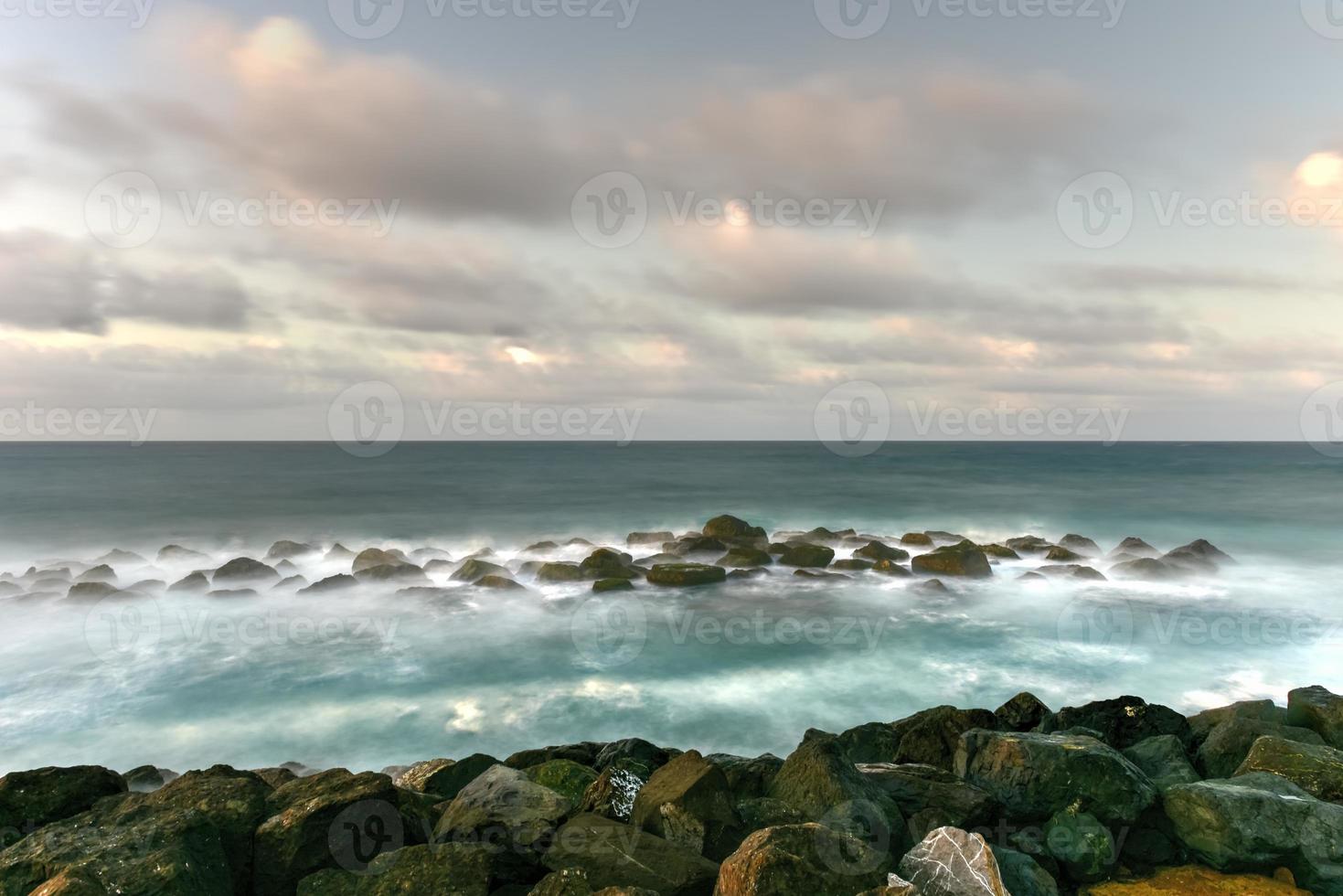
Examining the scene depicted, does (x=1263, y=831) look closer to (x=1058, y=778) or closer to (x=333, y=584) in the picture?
(x=1058, y=778)

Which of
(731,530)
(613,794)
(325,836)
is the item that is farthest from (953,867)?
(731,530)

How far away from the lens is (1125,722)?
7.80m

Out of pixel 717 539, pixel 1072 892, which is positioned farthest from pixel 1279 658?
pixel 717 539

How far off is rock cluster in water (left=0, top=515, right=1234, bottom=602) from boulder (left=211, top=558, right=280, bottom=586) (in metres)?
0.03

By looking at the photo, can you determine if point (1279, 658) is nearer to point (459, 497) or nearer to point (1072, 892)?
point (1072, 892)

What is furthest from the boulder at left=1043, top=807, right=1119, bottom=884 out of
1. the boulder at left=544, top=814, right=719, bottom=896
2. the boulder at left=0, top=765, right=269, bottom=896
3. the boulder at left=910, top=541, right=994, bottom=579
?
the boulder at left=910, top=541, right=994, bottom=579

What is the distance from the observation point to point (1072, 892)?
16.6ft

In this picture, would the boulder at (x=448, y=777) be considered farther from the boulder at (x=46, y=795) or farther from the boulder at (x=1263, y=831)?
the boulder at (x=1263, y=831)

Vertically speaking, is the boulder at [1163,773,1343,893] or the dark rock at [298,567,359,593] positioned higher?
the boulder at [1163,773,1343,893]

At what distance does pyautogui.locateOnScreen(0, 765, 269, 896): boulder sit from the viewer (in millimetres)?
4340

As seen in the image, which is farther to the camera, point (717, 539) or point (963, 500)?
point (963, 500)

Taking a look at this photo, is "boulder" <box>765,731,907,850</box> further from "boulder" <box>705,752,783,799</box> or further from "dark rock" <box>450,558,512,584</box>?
"dark rock" <box>450,558,512,584</box>

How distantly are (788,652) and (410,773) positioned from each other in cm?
884

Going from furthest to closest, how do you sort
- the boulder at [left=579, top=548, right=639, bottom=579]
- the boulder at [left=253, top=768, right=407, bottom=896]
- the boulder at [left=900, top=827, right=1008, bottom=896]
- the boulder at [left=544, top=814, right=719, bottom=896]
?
the boulder at [left=579, top=548, right=639, bottom=579]
the boulder at [left=253, top=768, right=407, bottom=896]
the boulder at [left=544, top=814, right=719, bottom=896]
the boulder at [left=900, top=827, right=1008, bottom=896]
